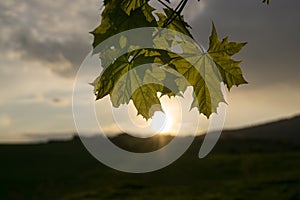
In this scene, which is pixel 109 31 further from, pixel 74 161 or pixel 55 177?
pixel 74 161

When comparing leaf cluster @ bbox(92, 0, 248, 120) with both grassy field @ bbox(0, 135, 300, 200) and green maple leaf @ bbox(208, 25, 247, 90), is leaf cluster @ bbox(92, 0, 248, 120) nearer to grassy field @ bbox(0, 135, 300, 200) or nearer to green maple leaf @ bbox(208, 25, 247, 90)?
green maple leaf @ bbox(208, 25, 247, 90)

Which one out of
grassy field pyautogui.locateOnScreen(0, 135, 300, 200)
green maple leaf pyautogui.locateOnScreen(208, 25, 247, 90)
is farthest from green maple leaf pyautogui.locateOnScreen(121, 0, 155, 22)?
grassy field pyautogui.locateOnScreen(0, 135, 300, 200)

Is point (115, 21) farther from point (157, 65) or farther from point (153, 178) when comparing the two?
point (153, 178)

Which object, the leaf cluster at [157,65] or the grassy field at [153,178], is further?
the grassy field at [153,178]

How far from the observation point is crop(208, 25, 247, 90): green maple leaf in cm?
93

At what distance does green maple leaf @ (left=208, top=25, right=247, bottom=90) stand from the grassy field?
19.8m

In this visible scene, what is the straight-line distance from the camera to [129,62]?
79cm

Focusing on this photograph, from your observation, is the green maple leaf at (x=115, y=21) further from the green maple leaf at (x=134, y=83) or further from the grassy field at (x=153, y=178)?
the grassy field at (x=153, y=178)

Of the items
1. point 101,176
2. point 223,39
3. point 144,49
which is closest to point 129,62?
point 144,49

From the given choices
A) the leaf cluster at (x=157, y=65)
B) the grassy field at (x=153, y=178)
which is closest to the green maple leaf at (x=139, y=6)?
the leaf cluster at (x=157, y=65)

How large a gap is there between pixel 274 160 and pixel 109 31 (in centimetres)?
3583

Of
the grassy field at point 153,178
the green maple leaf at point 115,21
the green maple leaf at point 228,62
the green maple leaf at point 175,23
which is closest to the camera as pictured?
the green maple leaf at point 115,21

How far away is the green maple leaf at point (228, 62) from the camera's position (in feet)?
3.05

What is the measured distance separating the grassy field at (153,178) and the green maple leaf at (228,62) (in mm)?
19813
